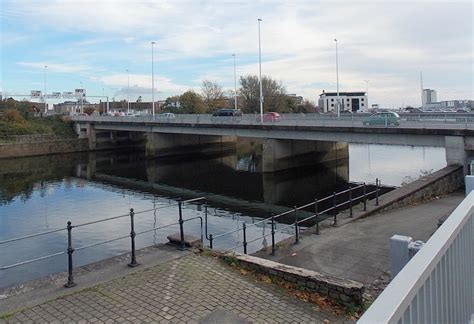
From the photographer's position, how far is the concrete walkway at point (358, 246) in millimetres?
9016

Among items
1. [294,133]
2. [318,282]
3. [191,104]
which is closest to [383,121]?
[294,133]

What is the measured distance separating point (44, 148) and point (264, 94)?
46.8 metres

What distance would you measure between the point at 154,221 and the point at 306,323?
613 inches

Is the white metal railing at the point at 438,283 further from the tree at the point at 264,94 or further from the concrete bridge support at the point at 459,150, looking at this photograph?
the tree at the point at 264,94

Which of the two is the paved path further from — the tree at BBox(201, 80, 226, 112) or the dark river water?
the tree at BBox(201, 80, 226, 112)

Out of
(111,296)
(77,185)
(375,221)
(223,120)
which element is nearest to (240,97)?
(223,120)

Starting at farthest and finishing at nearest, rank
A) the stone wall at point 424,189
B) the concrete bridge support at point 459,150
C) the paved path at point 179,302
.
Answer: the concrete bridge support at point 459,150 → the stone wall at point 424,189 → the paved path at point 179,302

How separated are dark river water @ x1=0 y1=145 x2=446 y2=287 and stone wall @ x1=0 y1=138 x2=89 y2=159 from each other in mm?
2109

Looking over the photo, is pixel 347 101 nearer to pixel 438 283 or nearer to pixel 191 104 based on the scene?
pixel 191 104

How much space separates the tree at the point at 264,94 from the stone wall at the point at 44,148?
38.8 m

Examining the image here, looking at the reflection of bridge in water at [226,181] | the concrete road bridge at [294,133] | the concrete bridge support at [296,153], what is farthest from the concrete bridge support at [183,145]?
the concrete bridge support at [296,153]

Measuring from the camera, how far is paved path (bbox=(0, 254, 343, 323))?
238 inches

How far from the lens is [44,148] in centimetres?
5809

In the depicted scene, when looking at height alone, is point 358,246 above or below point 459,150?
below
